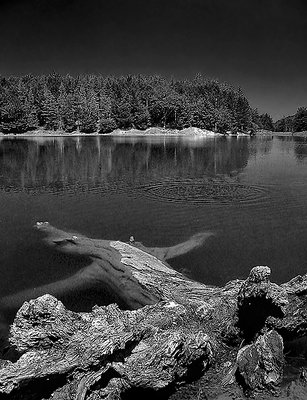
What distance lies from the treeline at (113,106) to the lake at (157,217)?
9775cm

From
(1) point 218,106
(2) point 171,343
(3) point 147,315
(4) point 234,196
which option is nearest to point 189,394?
(2) point 171,343

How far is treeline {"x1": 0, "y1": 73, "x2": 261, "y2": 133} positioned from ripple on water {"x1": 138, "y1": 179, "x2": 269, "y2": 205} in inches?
4040

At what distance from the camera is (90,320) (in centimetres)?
857

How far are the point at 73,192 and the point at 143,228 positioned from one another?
10.5 metres

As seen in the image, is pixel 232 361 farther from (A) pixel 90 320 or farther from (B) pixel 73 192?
(B) pixel 73 192

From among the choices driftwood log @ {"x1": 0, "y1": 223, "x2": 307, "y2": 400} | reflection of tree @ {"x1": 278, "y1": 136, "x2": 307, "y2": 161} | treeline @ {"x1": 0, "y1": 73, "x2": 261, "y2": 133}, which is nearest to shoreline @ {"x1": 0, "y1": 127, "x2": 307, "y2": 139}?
treeline @ {"x1": 0, "y1": 73, "x2": 261, "y2": 133}

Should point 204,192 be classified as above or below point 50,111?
below

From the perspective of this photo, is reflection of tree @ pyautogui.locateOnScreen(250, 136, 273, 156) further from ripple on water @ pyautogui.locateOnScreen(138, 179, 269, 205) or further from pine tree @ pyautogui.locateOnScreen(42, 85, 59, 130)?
pine tree @ pyautogui.locateOnScreen(42, 85, 59, 130)

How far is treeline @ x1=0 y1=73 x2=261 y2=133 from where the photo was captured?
133 metres

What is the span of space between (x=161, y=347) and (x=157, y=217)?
15.1 metres

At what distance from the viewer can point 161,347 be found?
7762 millimetres

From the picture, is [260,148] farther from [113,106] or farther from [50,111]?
[50,111]

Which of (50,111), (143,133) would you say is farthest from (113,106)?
(50,111)

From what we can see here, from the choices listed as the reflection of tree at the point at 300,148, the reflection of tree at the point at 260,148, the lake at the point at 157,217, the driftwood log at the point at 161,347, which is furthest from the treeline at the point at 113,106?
the driftwood log at the point at 161,347
